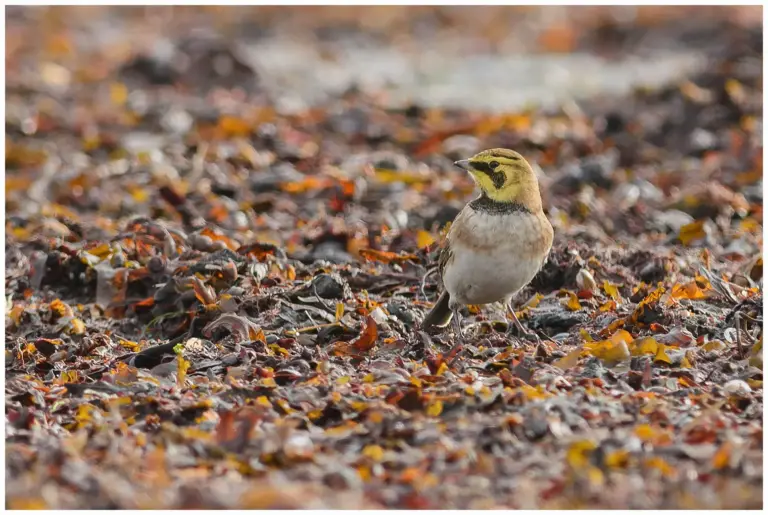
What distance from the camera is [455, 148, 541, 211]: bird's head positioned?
7867mm

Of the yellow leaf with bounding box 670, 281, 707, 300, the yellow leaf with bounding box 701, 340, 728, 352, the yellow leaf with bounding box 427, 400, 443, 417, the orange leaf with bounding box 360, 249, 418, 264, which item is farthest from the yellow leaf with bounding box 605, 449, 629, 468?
the orange leaf with bounding box 360, 249, 418, 264

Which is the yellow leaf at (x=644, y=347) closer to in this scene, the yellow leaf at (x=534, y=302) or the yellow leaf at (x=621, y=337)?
the yellow leaf at (x=621, y=337)

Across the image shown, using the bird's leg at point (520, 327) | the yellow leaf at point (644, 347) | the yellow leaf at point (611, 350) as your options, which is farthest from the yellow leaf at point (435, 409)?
the bird's leg at point (520, 327)

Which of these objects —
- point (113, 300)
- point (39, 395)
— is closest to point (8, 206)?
point (113, 300)

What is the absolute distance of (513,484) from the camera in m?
5.60

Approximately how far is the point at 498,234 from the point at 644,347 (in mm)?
1145

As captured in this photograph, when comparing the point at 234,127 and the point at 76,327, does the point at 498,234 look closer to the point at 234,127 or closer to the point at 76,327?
the point at 76,327

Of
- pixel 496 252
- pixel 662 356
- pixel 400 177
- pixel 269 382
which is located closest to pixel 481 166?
pixel 496 252

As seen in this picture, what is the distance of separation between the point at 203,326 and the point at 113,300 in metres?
1.06

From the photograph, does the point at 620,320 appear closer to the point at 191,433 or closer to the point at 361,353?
the point at 361,353

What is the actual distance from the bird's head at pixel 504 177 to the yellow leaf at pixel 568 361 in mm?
1096

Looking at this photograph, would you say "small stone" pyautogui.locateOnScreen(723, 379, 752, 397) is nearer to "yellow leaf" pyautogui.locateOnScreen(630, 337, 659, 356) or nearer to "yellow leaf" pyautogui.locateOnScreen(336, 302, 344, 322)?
"yellow leaf" pyautogui.locateOnScreen(630, 337, 659, 356)

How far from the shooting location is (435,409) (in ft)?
21.1

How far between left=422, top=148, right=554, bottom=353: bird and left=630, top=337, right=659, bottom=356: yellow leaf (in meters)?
0.86
